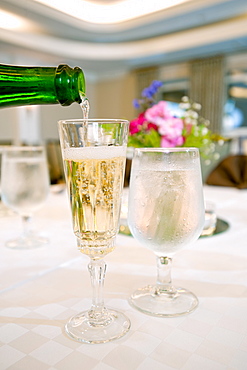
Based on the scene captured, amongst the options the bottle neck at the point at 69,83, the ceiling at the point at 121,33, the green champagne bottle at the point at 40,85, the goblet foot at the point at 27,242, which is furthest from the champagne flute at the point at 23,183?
the ceiling at the point at 121,33

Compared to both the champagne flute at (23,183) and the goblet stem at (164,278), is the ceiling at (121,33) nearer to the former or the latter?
the champagne flute at (23,183)

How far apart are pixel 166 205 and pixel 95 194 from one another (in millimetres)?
116

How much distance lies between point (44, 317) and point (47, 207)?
0.85 m

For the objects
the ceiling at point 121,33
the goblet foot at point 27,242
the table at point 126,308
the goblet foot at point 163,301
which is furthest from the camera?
the ceiling at point 121,33

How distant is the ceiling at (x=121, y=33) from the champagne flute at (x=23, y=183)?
14.2ft

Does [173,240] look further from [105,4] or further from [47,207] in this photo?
[105,4]

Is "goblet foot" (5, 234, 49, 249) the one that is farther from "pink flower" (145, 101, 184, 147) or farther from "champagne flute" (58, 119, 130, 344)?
"pink flower" (145, 101, 184, 147)

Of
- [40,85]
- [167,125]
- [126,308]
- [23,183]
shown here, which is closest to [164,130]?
[167,125]

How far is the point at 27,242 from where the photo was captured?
87cm

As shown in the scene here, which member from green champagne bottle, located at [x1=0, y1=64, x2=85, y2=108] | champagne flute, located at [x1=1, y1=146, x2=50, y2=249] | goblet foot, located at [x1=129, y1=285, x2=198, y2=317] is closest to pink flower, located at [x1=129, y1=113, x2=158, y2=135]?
champagne flute, located at [x1=1, y1=146, x2=50, y2=249]

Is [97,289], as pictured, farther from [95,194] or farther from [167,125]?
[167,125]

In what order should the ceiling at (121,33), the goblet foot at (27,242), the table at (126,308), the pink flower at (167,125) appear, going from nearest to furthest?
1. the table at (126,308)
2. the goblet foot at (27,242)
3. the pink flower at (167,125)
4. the ceiling at (121,33)

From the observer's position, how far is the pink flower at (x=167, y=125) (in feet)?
3.70

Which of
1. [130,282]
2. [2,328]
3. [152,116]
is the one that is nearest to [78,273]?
[130,282]
